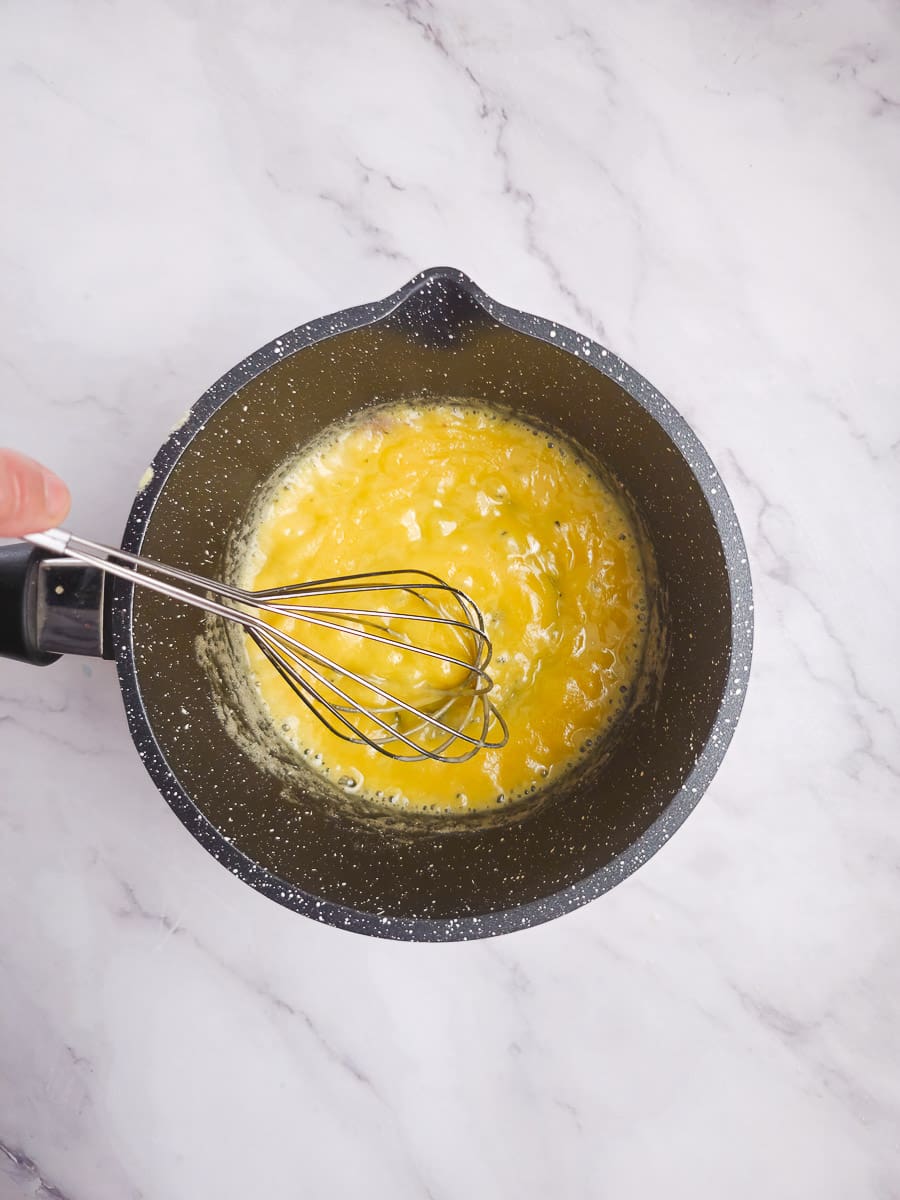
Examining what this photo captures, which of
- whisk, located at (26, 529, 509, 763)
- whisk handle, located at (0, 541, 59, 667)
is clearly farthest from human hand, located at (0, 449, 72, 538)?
whisk, located at (26, 529, 509, 763)

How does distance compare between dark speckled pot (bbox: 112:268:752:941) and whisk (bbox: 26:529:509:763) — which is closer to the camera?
dark speckled pot (bbox: 112:268:752:941)

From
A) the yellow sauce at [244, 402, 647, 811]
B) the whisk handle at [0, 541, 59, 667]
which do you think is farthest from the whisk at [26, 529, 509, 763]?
the whisk handle at [0, 541, 59, 667]

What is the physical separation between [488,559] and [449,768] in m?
0.20

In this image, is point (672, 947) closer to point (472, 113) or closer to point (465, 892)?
point (465, 892)

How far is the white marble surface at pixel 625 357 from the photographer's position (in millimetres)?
847

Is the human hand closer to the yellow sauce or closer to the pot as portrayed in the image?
the pot

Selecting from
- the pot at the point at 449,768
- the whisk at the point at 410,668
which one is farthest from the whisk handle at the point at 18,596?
the whisk at the point at 410,668

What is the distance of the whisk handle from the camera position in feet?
2.16

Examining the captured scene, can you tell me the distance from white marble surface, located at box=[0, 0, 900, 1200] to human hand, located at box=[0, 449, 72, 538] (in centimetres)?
23

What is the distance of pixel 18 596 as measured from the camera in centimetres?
66

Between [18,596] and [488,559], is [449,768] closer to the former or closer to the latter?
[488,559]

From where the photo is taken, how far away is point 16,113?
866mm

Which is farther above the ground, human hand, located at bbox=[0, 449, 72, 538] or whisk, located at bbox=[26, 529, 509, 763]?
human hand, located at bbox=[0, 449, 72, 538]

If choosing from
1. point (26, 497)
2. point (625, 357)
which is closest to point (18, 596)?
point (26, 497)
